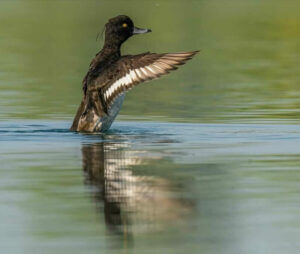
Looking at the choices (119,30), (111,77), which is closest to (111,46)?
(119,30)

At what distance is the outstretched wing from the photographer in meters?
12.4

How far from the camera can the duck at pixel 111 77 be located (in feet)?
41.0

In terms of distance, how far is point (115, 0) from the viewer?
42906 millimetres

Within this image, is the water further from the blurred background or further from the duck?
the duck

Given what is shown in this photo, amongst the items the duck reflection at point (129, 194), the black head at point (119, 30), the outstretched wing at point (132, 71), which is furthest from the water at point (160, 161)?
the black head at point (119, 30)

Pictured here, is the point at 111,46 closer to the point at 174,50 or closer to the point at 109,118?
the point at 109,118

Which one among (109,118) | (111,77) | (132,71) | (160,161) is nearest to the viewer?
(160,161)

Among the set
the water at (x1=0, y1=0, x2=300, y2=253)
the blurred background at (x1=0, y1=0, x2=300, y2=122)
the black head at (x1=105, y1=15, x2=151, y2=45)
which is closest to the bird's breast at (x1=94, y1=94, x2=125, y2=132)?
the water at (x1=0, y1=0, x2=300, y2=253)

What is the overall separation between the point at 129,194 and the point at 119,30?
5.07 meters

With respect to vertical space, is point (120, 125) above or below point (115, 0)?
below

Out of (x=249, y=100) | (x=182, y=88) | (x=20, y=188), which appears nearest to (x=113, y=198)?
(x=20, y=188)

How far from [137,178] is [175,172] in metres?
0.49

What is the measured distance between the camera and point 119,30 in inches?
546

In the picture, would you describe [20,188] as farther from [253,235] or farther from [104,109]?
[104,109]
